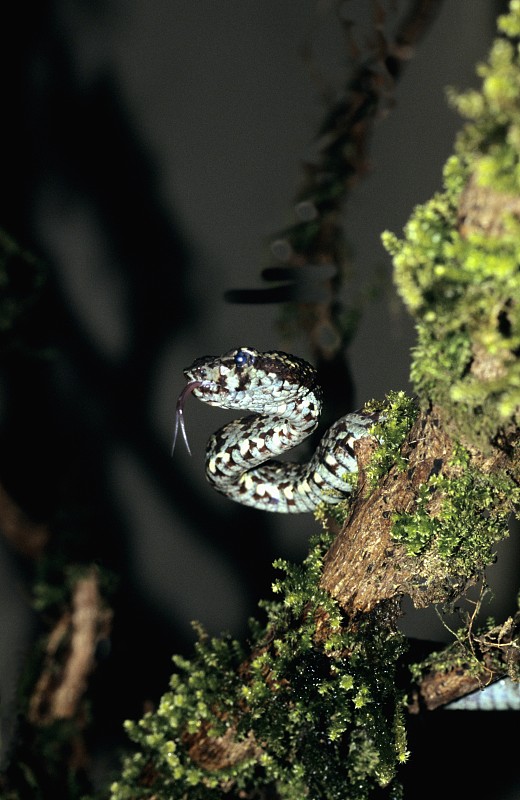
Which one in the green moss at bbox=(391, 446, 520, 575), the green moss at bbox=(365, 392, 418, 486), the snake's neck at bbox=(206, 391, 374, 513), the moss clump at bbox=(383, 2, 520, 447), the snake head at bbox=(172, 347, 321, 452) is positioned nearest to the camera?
the moss clump at bbox=(383, 2, 520, 447)

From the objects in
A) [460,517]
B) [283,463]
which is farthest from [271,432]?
[460,517]

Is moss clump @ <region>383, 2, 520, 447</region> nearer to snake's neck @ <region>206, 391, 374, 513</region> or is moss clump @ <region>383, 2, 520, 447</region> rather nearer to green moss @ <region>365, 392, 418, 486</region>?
green moss @ <region>365, 392, 418, 486</region>

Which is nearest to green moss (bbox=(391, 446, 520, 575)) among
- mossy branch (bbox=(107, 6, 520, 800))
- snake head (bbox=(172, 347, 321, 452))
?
mossy branch (bbox=(107, 6, 520, 800))

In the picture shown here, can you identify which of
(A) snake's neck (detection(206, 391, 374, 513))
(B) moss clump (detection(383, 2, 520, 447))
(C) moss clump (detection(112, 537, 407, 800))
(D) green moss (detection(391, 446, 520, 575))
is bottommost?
(C) moss clump (detection(112, 537, 407, 800))

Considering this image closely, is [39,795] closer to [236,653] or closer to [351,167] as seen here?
[236,653]

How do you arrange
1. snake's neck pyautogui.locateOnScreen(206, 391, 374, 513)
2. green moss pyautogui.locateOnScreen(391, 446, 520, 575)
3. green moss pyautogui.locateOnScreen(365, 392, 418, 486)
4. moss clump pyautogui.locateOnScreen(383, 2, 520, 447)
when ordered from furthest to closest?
1. snake's neck pyautogui.locateOnScreen(206, 391, 374, 513)
2. green moss pyautogui.locateOnScreen(365, 392, 418, 486)
3. green moss pyautogui.locateOnScreen(391, 446, 520, 575)
4. moss clump pyautogui.locateOnScreen(383, 2, 520, 447)

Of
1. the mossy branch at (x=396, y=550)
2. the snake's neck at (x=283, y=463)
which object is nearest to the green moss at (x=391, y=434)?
the mossy branch at (x=396, y=550)

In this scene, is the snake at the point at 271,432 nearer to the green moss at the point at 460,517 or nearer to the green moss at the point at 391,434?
the green moss at the point at 391,434
